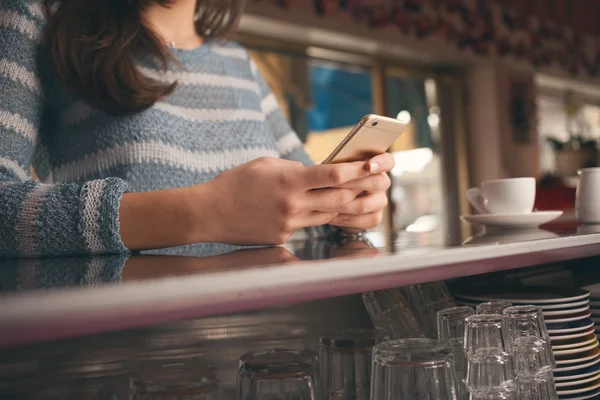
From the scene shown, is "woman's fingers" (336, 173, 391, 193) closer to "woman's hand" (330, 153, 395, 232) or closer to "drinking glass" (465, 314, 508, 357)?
"woman's hand" (330, 153, 395, 232)

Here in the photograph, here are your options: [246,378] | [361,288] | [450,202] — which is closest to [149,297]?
[361,288]

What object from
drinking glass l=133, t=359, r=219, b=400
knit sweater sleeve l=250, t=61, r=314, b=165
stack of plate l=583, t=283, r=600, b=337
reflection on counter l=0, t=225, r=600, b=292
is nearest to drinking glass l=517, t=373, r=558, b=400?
reflection on counter l=0, t=225, r=600, b=292

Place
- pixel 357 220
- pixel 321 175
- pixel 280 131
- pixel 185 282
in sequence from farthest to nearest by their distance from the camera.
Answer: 1. pixel 280 131
2. pixel 357 220
3. pixel 321 175
4. pixel 185 282

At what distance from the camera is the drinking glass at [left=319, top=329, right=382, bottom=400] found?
32.8 inches

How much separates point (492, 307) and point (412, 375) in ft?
0.86

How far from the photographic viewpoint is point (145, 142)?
1104mm

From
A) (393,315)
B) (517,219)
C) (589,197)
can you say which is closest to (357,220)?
(393,315)

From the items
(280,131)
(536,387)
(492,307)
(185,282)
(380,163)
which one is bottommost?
(536,387)

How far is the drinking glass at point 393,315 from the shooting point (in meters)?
0.92

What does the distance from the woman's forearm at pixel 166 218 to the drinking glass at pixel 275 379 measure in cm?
17

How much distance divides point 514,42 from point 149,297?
5.48 meters

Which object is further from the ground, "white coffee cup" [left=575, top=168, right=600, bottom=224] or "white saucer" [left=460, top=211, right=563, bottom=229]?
"white coffee cup" [left=575, top=168, right=600, bottom=224]

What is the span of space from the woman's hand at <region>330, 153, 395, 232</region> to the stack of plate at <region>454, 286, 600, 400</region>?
22 cm

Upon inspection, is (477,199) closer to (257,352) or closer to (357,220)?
(357,220)
